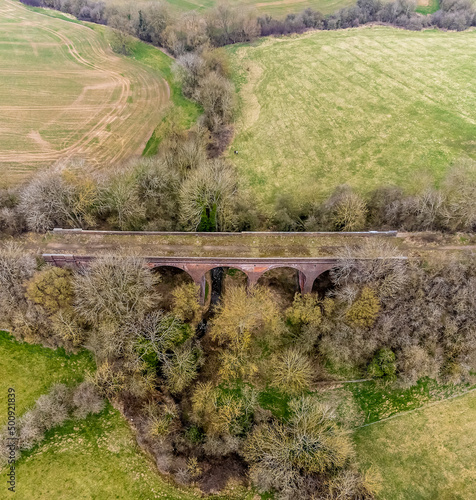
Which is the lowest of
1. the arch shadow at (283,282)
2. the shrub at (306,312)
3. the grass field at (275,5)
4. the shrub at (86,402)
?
the shrub at (86,402)

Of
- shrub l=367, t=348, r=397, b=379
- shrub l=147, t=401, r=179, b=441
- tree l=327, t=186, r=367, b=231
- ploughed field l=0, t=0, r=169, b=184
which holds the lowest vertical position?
shrub l=147, t=401, r=179, b=441

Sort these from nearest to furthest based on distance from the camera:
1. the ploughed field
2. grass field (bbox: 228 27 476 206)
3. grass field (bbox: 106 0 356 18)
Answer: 1. grass field (bbox: 228 27 476 206)
2. the ploughed field
3. grass field (bbox: 106 0 356 18)

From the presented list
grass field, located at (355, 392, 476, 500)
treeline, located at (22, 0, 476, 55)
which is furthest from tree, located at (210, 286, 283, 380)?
treeline, located at (22, 0, 476, 55)

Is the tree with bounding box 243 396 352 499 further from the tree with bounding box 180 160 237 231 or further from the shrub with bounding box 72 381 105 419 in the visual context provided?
the tree with bounding box 180 160 237 231

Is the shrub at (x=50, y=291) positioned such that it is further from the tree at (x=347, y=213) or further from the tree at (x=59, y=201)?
the tree at (x=347, y=213)

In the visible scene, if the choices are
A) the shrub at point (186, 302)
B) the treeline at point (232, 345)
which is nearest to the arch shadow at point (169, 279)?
the shrub at point (186, 302)

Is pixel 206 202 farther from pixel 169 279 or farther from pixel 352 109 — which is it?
pixel 352 109

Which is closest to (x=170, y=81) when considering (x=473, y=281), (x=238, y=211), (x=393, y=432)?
(x=238, y=211)
